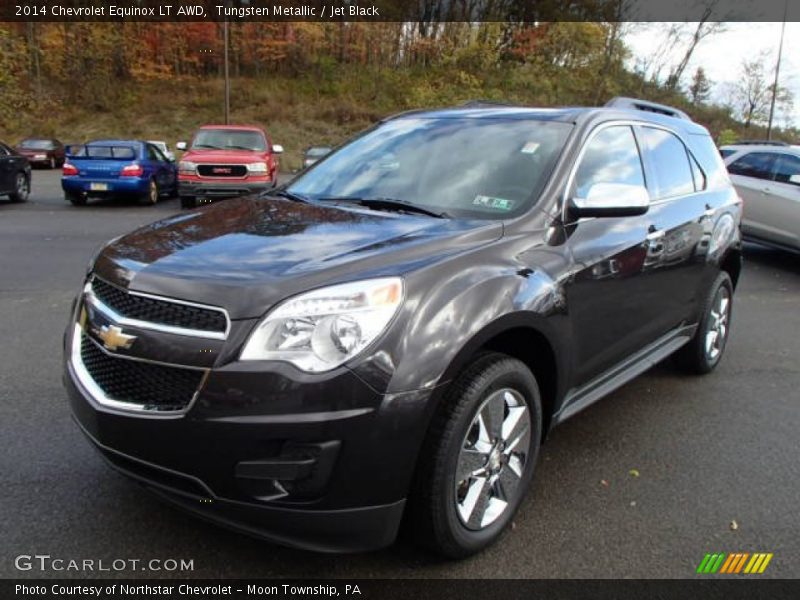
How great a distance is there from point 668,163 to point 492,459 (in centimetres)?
252

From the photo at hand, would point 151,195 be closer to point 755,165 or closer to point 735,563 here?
point 755,165

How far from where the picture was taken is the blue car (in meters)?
14.5

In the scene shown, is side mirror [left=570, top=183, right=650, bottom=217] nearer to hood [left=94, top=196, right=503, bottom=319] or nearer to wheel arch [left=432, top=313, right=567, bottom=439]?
hood [left=94, top=196, right=503, bottom=319]

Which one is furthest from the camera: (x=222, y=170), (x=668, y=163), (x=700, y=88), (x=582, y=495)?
(x=700, y=88)

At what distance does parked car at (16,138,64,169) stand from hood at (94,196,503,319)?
28955 mm

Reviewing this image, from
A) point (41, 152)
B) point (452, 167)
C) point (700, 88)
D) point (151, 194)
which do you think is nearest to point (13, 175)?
point (151, 194)

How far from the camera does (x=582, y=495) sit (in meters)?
3.13

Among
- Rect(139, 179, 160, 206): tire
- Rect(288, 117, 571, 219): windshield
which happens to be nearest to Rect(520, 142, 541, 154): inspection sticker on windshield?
Rect(288, 117, 571, 219): windshield

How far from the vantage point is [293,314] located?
2.14 m

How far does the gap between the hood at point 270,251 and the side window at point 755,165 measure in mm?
8673

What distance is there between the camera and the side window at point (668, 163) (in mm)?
4012

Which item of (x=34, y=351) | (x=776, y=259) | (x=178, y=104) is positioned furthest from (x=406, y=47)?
(x=34, y=351)

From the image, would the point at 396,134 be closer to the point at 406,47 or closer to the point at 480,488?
the point at 480,488

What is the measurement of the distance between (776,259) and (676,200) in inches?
299
